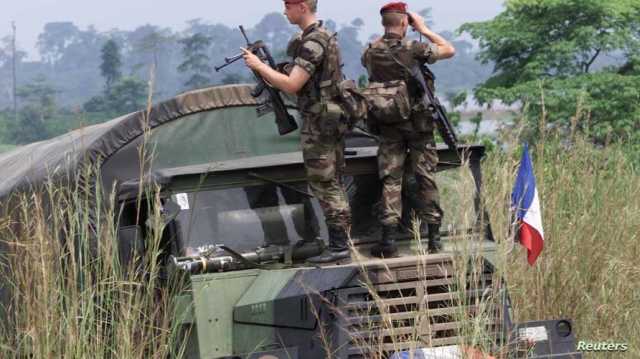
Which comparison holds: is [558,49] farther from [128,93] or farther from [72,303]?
[128,93]

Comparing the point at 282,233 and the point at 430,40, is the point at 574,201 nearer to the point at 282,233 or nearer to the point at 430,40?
the point at 430,40

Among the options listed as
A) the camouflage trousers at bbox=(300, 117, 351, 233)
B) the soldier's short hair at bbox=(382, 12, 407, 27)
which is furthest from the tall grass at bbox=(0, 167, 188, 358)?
the soldier's short hair at bbox=(382, 12, 407, 27)

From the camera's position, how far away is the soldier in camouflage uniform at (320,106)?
6.15 metres

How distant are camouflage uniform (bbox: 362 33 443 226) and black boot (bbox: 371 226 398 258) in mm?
129

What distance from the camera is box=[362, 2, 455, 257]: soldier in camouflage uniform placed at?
640 centimetres

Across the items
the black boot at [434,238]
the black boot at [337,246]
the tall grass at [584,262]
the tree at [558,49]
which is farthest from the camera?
the tree at [558,49]

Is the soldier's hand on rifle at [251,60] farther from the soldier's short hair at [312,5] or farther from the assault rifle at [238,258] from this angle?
the assault rifle at [238,258]

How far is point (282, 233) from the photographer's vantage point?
20.8ft

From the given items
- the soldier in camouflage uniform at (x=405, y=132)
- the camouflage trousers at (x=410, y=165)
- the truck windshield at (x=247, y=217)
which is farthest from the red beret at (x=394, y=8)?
the truck windshield at (x=247, y=217)

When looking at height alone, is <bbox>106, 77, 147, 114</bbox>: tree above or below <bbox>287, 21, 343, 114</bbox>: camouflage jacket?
above

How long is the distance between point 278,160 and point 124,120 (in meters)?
1.08

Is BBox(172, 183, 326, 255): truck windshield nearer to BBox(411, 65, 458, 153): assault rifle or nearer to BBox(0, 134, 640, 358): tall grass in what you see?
BBox(0, 134, 640, 358): tall grass

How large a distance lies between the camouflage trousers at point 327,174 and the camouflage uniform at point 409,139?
290 mm

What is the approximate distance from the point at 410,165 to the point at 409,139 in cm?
15
